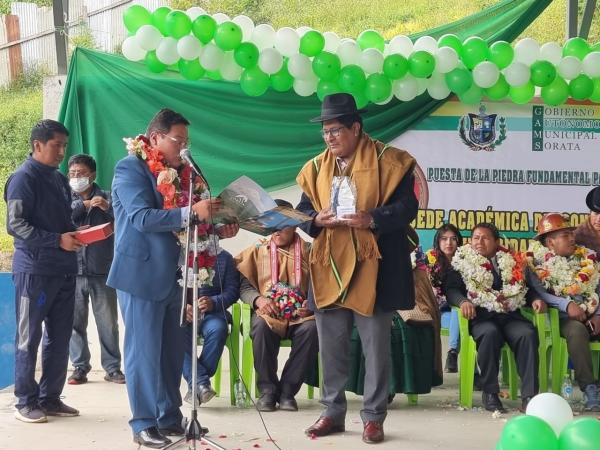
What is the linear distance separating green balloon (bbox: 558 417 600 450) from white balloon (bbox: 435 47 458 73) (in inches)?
153

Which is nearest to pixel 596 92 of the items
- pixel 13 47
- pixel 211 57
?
pixel 211 57

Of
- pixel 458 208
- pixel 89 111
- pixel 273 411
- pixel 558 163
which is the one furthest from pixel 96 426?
pixel 558 163

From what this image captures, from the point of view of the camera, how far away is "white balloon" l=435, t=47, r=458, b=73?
7.46 metres

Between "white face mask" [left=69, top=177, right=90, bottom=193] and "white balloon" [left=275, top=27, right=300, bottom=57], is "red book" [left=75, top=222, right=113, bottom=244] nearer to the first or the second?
"white face mask" [left=69, top=177, right=90, bottom=193]

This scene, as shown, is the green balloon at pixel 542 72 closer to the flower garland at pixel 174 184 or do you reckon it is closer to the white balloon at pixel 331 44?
the white balloon at pixel 331 44

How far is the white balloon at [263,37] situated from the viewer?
24.1 ft

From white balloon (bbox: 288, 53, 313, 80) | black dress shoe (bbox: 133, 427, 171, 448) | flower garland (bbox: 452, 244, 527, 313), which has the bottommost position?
black dress shoe (bbox: 133, 427, 171, 448)

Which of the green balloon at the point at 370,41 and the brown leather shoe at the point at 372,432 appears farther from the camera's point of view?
the green balloon at the point at 370,41

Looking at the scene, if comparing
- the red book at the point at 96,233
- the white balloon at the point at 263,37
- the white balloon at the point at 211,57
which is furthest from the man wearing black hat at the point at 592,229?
the red book at the point at 96,233

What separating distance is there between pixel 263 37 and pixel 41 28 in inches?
239

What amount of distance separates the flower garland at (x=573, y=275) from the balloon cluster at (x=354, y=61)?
144 centimetres

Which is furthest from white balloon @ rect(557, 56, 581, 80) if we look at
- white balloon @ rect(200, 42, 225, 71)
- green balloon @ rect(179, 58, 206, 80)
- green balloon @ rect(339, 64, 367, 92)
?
green balloon @ rect(179, 58, 206, 80)

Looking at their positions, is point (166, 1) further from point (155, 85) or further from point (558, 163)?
point (558, 163)

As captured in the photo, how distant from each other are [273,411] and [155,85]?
9.73 feet
